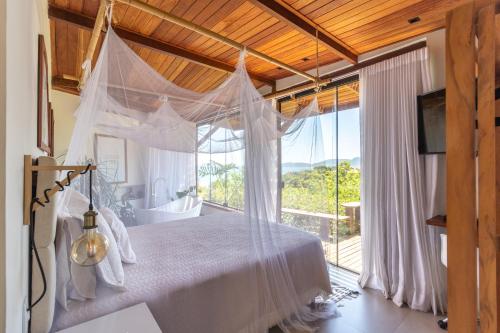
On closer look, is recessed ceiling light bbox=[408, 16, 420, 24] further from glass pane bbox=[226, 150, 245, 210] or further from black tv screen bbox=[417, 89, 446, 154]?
glass pane bbox=[226, 150, 245, 210]

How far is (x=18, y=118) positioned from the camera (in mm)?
783

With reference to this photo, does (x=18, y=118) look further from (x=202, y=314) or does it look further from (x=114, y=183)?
(x=202, y=314)

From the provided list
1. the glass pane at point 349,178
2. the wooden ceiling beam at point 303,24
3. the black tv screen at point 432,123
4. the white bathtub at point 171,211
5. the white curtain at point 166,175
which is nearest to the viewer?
the white curtain at point 166,175

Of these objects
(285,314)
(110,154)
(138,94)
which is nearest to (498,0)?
(138,94)

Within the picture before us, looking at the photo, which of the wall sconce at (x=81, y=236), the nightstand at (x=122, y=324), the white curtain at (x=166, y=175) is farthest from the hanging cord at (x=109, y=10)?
the nightstand at (x=122, y=324)

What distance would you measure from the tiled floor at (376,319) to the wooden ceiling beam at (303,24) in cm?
264

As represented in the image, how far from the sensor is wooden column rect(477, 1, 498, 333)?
0.74 m

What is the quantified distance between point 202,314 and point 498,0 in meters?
1.97

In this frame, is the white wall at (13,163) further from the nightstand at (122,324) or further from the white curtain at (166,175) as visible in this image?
the white curtain at (166,175)

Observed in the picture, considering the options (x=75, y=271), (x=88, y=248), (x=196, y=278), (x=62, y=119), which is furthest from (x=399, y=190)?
(x=62, y=119)

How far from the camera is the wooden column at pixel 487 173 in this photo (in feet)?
2.42

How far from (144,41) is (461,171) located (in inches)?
106

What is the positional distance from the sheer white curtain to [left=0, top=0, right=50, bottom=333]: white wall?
2.87 meters

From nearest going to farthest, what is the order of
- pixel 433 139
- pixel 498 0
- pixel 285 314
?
pixel 498 0, pixel 285 314, pixel 433 139
